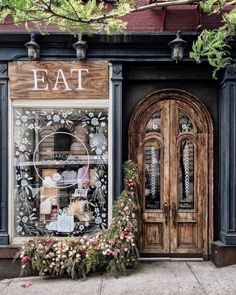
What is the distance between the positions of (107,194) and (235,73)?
2902 millimetres

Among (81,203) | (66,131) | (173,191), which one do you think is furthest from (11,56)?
(173,191)

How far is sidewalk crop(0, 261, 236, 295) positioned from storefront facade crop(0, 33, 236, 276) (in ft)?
1.42

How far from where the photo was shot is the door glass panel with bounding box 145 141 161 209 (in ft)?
22.0

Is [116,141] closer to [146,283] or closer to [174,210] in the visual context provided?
A: [174,210]

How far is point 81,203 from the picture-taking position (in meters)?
6.57

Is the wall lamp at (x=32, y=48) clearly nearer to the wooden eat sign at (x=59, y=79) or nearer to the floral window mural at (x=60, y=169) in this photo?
the wooden eat sign at (x=59, y=79)

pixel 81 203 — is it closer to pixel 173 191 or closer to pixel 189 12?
pixel 173 191

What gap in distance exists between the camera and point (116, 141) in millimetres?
6402

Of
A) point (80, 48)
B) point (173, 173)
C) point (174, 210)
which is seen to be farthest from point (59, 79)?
point (174, 210)

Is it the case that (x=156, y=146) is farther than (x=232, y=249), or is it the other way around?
(x=156, y=146)

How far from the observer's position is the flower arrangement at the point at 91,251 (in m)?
5.83

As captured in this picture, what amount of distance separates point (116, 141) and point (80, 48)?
1605 millimetres

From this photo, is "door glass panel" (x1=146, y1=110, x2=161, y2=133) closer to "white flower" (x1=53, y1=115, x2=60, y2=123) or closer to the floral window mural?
the floral window mural

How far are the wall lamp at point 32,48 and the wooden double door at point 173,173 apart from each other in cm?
192
